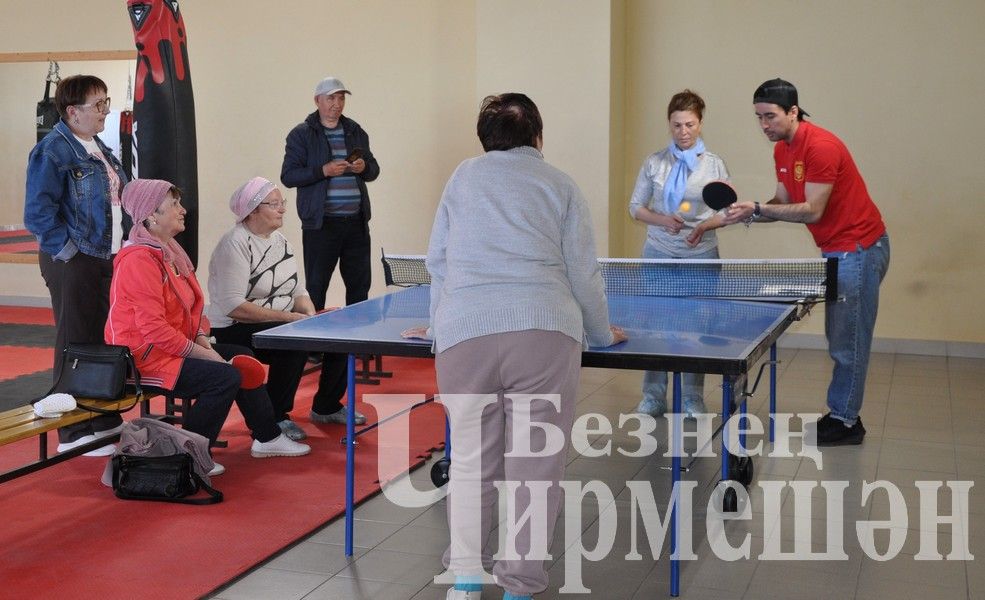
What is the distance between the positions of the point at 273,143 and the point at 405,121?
1092mm

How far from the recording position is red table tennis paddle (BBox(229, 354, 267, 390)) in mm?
4484

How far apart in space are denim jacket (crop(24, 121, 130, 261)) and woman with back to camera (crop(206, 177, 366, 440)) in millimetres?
490

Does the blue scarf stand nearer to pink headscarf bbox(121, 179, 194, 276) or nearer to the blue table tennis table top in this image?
the blue table tennis table top

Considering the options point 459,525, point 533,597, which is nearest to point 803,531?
point 533,597

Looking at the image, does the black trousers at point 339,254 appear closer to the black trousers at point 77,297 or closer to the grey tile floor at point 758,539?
the black trousers at point 77,297

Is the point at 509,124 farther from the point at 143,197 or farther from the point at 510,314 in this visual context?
the point at 143,197

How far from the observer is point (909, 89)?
7.14 meters

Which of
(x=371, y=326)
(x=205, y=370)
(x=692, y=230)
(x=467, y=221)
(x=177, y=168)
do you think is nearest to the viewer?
(x=467, y=221)

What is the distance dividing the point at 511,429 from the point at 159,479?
5.60ft

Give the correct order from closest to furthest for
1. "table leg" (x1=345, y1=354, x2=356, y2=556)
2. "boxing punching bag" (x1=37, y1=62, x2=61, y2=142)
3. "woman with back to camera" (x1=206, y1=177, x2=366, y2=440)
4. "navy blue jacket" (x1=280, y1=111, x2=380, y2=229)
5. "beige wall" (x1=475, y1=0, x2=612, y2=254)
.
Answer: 1. "table leg" (x1=345, y1=354, x2=356, y2=556)
2. "woman with back to camera" (x1=206, y1=177, x2=366, y2=440)
3. "navy blue jacket" (x1=280, y1=111, x2=380, y2=229)
4. "beige wall" (x1=475, y1=0, x2=612, y2=254)
5. "boxing punching bag" (x1=37, y1=62, x2=61, y2=142)

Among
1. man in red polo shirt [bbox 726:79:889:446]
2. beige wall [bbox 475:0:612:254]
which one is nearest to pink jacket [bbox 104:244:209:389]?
man in red polo shirt [bbox 726:79:889:446]

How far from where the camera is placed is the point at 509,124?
2957 millimetres

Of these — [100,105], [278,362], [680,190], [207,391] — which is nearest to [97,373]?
[207,391]

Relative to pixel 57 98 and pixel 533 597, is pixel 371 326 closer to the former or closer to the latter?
pixel 533 597
